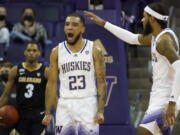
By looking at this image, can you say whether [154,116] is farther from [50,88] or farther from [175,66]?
[50,88]

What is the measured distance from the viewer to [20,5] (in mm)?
14195

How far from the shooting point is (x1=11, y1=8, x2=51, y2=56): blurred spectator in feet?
41.4

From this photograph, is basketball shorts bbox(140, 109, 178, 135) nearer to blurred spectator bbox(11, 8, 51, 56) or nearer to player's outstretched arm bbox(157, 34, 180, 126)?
player's outstretched arm bbox(157, 34, 180, 126)

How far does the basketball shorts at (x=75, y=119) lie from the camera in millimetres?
7055

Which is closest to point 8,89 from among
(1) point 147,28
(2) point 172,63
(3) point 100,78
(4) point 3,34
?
(3) point 100,78

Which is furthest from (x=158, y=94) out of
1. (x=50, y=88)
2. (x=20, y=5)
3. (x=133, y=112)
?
(x=20, y=5)

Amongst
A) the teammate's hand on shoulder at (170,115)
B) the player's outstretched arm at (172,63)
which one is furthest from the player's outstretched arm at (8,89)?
the teammate's hand on shoulder at (170,115)

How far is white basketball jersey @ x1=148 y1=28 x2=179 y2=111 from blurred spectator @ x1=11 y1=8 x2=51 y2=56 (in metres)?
5.96

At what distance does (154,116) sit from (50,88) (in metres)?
1.29

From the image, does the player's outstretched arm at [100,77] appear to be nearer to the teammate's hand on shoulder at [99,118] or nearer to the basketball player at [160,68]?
the teammate's hand on shoulder at [99,118]

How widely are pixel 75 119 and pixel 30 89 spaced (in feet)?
6.36

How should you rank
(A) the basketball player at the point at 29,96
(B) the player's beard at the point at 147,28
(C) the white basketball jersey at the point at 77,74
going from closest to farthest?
(B) the player's beard at the point at 147,28
(C) the white basketball jersey at the point at 77,74
(A) the basketball player at the point at 29,96

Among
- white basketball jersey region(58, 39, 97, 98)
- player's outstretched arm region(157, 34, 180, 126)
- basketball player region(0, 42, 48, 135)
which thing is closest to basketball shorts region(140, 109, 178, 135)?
player's outstretched arm region(157, 34, 180, 126)

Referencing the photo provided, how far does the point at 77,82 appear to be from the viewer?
7.16 m
